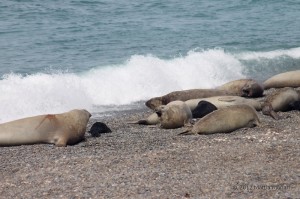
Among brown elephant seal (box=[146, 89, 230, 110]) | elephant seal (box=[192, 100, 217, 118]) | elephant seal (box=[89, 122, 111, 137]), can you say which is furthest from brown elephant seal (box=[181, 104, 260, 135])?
brown elephant seal (box=[146, 89, 230, 110])

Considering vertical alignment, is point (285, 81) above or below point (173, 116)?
below

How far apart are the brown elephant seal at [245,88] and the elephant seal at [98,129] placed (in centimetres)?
331

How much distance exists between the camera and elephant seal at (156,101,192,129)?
9469 millimetres

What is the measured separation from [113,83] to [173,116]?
3987 mm

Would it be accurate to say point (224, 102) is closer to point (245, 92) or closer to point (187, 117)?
point (187, 117)

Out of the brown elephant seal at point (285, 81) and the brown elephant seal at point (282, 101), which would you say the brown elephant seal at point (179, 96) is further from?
the brown elephant seal at point (285, 81)

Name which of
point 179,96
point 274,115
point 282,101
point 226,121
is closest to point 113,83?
point 179,96

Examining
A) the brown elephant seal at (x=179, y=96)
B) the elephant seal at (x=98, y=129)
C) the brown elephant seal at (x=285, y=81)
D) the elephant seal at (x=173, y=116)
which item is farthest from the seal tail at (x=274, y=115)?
the brown elephant seal at (x=285, y=81)

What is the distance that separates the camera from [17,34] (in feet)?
58.2

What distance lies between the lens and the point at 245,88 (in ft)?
38.9

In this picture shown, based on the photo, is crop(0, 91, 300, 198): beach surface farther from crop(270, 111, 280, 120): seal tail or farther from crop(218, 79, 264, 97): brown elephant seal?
crop(218, 79, 264, 97): brown elephant seal

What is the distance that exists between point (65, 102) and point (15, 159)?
420 cm

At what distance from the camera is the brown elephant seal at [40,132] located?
846cm

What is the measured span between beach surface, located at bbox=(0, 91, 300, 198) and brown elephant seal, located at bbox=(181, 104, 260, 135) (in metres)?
0.13
